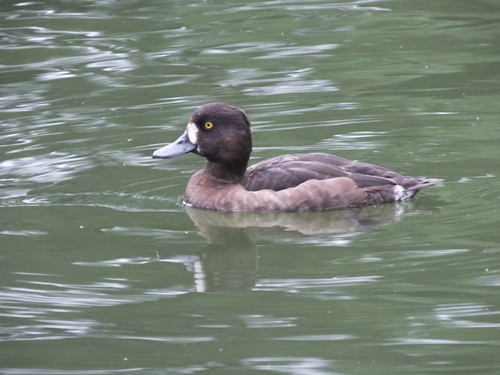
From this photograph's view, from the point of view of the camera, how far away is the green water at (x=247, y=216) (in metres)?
6.95

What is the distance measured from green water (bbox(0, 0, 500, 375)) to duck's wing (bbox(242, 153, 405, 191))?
0.27 metres

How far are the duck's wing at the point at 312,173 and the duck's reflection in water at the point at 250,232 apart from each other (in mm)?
224

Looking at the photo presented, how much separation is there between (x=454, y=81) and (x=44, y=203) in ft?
16.3

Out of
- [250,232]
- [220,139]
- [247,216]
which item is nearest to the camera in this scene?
[250,232]

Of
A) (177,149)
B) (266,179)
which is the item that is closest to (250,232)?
(266,179)

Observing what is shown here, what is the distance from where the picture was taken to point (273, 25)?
16047 mm

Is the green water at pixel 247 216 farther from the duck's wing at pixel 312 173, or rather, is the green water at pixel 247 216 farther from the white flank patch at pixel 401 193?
the duck's wing at pixel 312 173

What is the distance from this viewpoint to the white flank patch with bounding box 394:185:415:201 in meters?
9.76

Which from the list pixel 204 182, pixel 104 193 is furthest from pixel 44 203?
pixel 204 182

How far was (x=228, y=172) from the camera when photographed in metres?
10.2

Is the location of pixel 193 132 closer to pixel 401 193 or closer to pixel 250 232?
pixel 250 232

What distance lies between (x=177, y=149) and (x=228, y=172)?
0.46 meters

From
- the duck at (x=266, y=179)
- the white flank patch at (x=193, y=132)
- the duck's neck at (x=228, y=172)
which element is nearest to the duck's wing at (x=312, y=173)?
the duck at (x=266, y=179)

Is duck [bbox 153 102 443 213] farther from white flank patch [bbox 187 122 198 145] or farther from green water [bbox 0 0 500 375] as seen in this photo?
green water [bbox 0 0 500 375]
